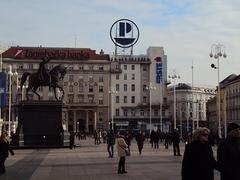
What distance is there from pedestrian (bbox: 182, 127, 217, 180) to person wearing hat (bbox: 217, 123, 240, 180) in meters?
0.54

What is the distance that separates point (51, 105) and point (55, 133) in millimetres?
2572

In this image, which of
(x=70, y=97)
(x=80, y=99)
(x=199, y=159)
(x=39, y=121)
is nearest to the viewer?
(x=199, y=159)

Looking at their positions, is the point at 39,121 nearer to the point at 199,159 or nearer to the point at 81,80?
the point at 199,159

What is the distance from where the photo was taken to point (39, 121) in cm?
4956

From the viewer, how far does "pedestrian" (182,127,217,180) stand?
8.37 meters

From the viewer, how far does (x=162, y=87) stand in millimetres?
149750

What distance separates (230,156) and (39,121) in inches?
1641

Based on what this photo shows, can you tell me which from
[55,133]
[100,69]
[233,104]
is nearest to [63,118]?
[55,133]

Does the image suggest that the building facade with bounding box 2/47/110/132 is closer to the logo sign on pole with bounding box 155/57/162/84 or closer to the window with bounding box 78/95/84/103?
the window with bounding box 78/95/84/103

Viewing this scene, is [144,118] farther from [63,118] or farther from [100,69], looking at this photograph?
[63,118]

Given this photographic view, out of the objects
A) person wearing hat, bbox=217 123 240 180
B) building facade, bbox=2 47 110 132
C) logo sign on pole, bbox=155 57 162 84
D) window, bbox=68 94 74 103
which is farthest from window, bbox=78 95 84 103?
person wearing hat, bbox=217 123 240 180

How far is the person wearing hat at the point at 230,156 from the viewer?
8867mm

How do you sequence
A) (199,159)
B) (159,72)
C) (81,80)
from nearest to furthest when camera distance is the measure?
(199,159), (159,72), (81,80)

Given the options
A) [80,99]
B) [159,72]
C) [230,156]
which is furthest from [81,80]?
[230,156]
